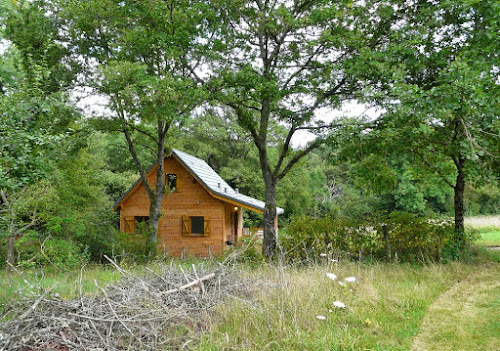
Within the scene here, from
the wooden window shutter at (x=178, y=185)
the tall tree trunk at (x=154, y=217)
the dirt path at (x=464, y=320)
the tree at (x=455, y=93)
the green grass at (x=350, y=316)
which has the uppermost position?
the tree at (x=455, y=93)

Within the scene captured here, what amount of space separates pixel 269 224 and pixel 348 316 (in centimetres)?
711

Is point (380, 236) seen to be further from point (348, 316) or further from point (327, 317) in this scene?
point (327, 317)

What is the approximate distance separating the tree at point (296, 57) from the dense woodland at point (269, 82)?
1.9 inches

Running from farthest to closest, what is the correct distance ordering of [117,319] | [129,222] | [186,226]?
1. [129,222]
2. [186,226]
3. [117,319]

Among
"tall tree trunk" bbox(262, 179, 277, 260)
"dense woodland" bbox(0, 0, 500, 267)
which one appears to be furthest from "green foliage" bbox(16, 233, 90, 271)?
"tall tree trunk" bbox(262, 179, 277, 260)

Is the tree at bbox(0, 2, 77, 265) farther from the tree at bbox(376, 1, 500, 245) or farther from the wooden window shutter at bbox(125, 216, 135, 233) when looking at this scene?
the wooden window shutter at bbox(125, 216, 135, 233)

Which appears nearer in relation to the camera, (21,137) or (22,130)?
(21,137)

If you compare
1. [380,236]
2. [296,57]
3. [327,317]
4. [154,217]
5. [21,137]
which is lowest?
[327,317]

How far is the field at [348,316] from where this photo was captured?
4.22m

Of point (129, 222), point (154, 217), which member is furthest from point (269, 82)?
point (129, 222)

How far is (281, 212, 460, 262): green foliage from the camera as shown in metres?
9.80

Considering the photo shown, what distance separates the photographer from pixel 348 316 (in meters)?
5.09

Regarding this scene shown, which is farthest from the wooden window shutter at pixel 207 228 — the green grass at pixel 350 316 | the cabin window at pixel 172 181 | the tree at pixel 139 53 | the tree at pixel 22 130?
the green grass at pixel 350 316

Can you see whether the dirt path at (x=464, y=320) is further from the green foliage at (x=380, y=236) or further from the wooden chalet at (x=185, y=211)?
A: the wooden chalet at (x=185, y=211)
